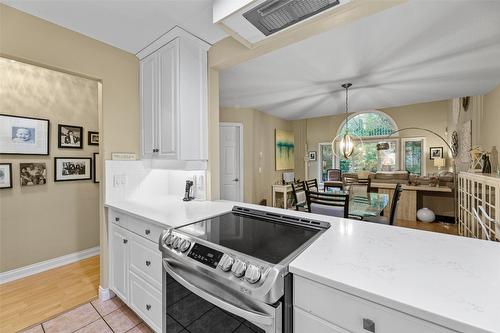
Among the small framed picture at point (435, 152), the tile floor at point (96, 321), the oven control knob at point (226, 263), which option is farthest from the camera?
the small framed picture at point (435, 152)

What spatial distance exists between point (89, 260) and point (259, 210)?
2.60 metres

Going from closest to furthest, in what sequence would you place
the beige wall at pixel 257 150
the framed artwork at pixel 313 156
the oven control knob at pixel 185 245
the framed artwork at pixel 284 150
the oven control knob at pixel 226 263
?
the oven control knob at pixel 226 263 → the oven control knob at pixel 185 245 → the beige wall at pixel 257 150 → the framed artwork at pixel 284 150 → the framed artwork at pixel 313 156

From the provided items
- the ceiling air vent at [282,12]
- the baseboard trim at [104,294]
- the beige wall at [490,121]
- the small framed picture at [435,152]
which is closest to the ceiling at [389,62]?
the beige wall at [490,121]

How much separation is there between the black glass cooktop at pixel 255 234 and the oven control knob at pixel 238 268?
7cm

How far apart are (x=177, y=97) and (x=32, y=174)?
6.84 ft

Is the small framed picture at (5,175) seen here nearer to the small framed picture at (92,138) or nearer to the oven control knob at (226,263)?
the small framed picture at (92,138)

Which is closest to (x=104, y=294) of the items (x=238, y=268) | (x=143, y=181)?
(x=143, y=181)

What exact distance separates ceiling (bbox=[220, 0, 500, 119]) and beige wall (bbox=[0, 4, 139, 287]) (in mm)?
1281

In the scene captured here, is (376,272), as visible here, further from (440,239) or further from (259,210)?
(259,210)

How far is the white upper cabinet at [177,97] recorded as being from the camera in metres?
1.84

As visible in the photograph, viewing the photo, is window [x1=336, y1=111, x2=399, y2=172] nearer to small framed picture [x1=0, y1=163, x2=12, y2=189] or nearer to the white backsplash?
the white backsplash

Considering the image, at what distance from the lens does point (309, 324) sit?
823mm

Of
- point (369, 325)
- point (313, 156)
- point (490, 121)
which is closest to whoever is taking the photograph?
point (369, 325)

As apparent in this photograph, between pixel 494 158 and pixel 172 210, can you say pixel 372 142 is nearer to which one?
pixel 494 158
